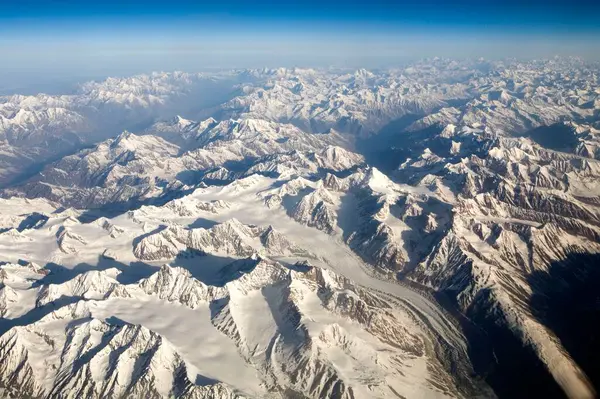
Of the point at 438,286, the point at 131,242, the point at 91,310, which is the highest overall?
the point at 91,310

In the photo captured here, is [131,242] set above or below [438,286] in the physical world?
above

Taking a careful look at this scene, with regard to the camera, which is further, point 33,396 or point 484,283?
point 484,283

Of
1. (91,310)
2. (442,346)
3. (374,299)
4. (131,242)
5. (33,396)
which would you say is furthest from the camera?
(131,242)

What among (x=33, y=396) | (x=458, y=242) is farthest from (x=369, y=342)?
(x=33, y=396)

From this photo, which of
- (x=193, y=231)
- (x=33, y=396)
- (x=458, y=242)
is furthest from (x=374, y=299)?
(x=33, y=396)

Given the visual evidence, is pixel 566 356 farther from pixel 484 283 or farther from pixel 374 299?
pixel 374 299

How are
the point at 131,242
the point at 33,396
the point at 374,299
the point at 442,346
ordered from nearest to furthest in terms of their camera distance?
the point at 33,396 → the point at 442,346 → the point at 374,299 → the point at 131,242

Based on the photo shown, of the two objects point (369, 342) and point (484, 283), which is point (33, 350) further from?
point (484, 283)

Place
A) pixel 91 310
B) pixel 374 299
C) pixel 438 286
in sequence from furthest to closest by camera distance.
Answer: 1. pixel 438 286
2. pixel 374 299
3. pixel 91 310

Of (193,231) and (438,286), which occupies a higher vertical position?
(193,231)

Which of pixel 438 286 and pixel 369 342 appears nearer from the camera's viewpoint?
pixel 369 342
